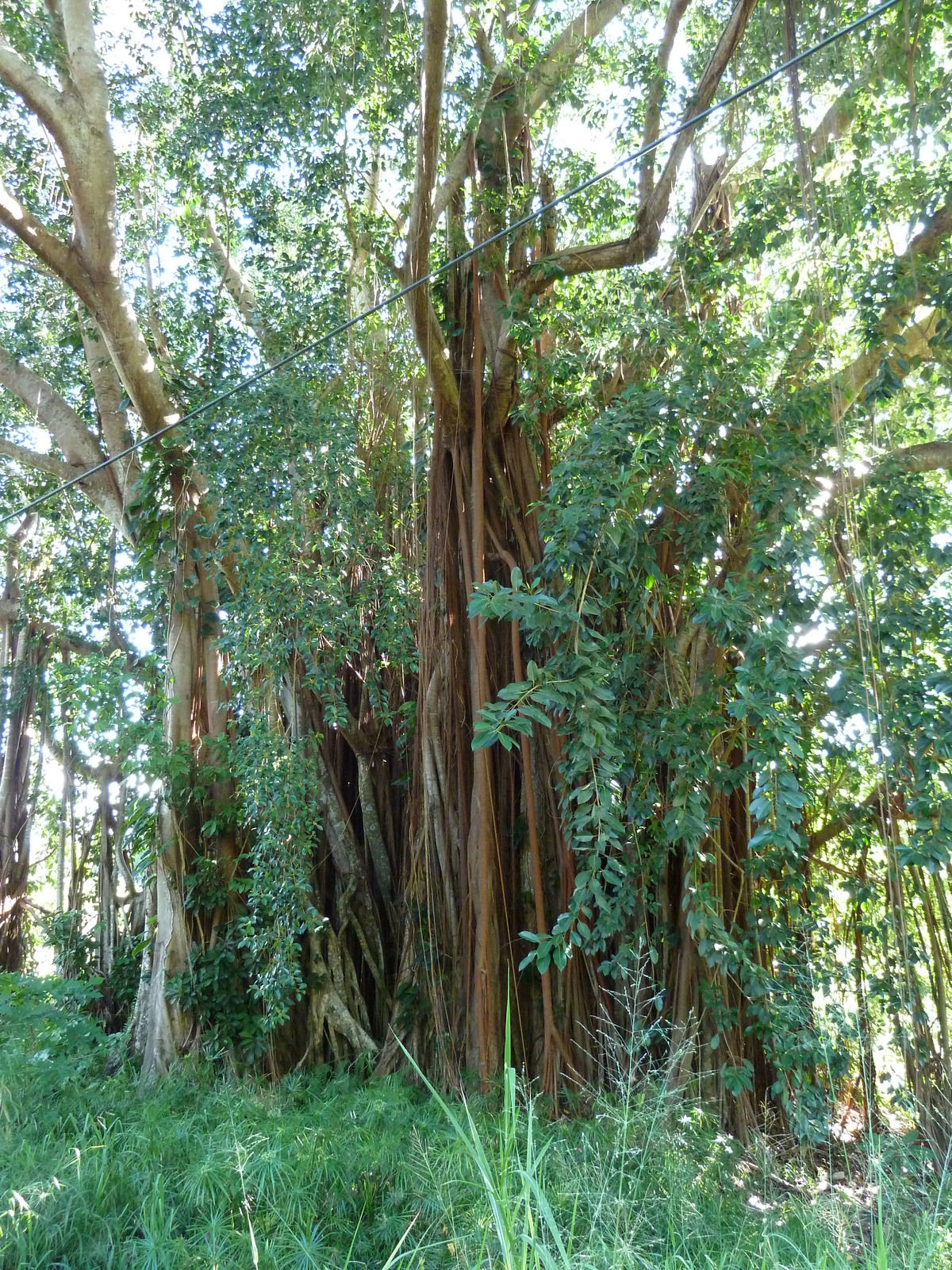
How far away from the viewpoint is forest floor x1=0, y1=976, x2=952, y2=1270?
2.43m

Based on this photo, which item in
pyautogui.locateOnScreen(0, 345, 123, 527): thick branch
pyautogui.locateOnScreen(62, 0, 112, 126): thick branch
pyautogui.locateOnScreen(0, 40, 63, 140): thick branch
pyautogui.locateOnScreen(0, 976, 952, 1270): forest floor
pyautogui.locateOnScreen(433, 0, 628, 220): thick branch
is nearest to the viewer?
pyautogui.locateOnScreen(0, 976, 952, 1270): forest floor

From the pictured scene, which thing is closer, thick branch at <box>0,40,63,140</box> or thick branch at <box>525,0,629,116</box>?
thick branch at <box>0,40,63,140</box>

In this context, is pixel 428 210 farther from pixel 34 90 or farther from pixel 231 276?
pixel 231 276

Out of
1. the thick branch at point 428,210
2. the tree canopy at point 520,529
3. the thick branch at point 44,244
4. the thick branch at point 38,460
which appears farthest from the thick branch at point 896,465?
the thick branch at point 38,460

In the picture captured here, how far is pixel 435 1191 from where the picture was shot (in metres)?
2.89

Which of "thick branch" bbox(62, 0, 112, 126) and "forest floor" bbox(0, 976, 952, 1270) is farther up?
"thick branch" bbox(62, 0, 112, 126)

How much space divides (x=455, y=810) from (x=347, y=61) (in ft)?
11.3

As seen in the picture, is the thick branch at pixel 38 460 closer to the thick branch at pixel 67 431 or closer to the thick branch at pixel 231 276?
the thick branch at pixel 67 431

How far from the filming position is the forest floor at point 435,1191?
7.98ft

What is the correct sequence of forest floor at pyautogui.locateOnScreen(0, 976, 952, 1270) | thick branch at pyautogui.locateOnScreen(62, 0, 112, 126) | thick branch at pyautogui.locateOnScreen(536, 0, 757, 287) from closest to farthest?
forest floor at pyautogui.locateOnScreen(0, 976, 952, 1270)
thick branch at pyautogui.locateOnScreen(536, 0, 757, 287)
thick branch at pyautogui.locateOnScreen(62, 0, 112, 126)

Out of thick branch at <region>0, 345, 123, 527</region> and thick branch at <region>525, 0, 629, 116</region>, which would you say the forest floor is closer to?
thick branch at <region>0, 345, 123, 527</region>

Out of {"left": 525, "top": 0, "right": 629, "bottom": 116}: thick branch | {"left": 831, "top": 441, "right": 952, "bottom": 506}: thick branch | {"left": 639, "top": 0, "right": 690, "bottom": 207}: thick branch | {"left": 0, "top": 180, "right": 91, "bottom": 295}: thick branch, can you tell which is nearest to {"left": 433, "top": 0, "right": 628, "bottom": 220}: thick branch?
{"left": 525, "top": 0, "right": 629, "bottom": 116}: thick branch

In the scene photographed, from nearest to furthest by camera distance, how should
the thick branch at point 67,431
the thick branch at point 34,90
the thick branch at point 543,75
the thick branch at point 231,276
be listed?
1. the thick branch at point 34,90
2. the thick branch at point 543,75
3. the thick branch at point 67,431
4. the thick branch at point 231,276

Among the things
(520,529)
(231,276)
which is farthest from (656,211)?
(231,276)
